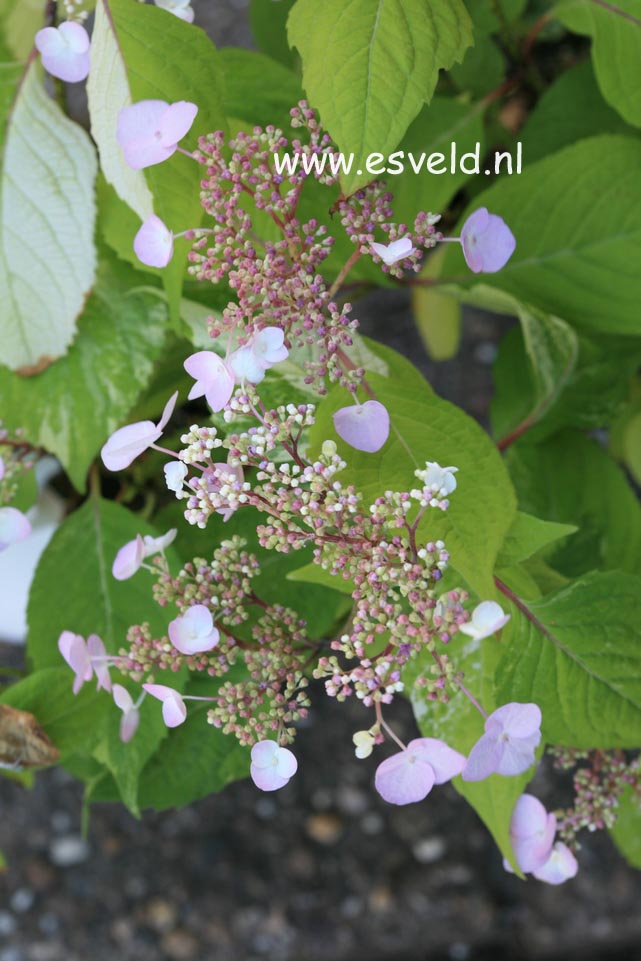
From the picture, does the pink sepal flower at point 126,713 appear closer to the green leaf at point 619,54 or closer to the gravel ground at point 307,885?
the green leaf at point 619,54

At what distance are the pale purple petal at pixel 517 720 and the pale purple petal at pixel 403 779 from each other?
0.03 metres

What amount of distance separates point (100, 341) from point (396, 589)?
218 mm

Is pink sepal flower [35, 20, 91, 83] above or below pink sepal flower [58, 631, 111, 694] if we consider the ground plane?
above

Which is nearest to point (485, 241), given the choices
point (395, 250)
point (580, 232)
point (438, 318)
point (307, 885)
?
point (395, 250)

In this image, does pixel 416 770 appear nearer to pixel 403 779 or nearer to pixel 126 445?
pixel 403 779

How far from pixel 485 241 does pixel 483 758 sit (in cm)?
21

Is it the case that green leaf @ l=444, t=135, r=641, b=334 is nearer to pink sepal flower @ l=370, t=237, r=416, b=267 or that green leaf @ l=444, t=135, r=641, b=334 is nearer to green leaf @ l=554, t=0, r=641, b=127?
green leaf @ l=554, t=0, r=641, b=127

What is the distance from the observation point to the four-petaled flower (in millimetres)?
357

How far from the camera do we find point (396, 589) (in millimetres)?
445

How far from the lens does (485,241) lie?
418 millimetres

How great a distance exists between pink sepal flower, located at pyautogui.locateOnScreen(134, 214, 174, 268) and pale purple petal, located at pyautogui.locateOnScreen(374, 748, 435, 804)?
216 millimetres

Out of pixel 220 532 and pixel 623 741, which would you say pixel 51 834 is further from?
pixel 623 741

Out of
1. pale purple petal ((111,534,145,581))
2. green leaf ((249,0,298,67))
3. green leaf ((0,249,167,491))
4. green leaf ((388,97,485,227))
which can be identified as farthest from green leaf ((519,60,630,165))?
pale purple petal ((111,534,145,581))

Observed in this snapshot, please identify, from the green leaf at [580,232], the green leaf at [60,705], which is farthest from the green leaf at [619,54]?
the green leaf at [60,705]
